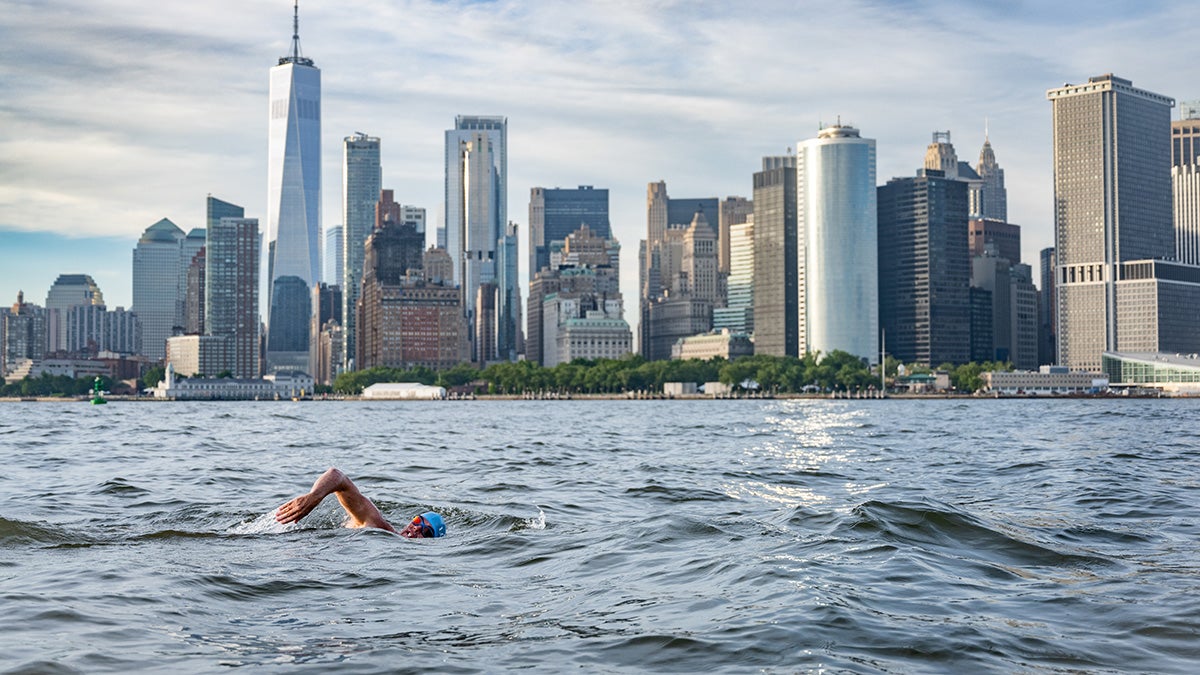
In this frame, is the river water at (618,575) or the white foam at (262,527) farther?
the white foam at (262,527)

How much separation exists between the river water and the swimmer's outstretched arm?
1.50 feet

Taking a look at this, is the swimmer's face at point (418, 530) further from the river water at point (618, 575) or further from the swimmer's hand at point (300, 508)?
the swimmer's hand at point (300, 508)

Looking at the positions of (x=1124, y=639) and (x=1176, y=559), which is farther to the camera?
(x=1176, y=559)

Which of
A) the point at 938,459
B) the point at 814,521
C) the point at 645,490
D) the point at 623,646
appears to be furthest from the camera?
the point at 938,459

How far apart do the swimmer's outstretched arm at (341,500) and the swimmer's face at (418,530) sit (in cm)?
51

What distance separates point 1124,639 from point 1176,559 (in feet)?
22.6

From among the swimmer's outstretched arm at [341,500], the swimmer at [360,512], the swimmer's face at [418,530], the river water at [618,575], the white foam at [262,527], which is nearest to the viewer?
the river water at [618,575]

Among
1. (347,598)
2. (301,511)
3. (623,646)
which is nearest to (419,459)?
(301,511)

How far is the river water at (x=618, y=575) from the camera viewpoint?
13.8 m

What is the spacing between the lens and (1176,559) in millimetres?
20453

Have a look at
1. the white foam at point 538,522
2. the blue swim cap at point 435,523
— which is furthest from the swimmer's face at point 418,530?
the white foam at point 538,522

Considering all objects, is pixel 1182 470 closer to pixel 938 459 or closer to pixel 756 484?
pixel 938 459

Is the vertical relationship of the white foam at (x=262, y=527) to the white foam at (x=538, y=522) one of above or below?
above

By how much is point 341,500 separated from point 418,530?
1.59m
